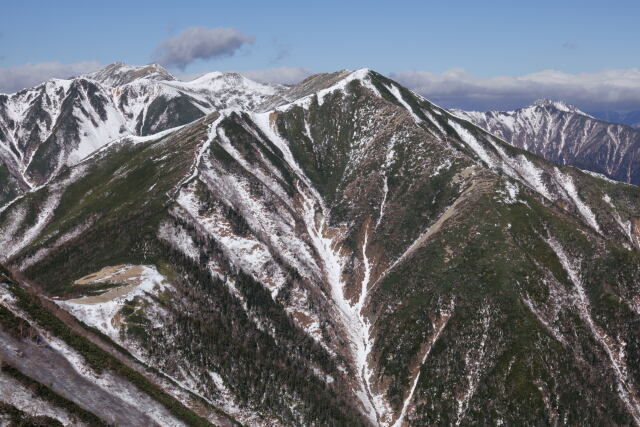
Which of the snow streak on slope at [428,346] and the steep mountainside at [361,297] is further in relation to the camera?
the snow streak on slope at [428,346]

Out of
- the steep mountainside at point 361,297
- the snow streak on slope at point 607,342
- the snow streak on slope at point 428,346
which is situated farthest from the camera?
the snow streak on slope at point 428,346

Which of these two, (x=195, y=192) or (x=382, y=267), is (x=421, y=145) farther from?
(x=195, y=192)

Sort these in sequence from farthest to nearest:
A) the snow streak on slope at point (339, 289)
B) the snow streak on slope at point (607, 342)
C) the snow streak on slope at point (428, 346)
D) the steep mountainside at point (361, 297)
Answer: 1. the snow streak on slope at point (339, 289)
2. the snow streak on slope at point (428, 346)
3. the snow streak on slope at point (607, 342)
4. the steep mountainside at point (361, 297)

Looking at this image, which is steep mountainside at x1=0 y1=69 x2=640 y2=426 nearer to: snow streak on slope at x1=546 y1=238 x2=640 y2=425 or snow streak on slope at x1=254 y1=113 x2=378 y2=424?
snow streak on slope at x1=546 y1=238 x2=640 y2=425

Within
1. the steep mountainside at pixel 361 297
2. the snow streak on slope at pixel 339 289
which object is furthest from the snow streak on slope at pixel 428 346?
the snow streak on slope at pixel 339 289

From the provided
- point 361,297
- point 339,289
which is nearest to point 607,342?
point 361,297

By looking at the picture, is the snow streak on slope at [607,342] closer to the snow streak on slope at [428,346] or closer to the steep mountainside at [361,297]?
the steep mountainside at [361,297]

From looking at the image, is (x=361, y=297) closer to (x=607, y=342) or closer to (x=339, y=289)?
(x=339, y=289)
